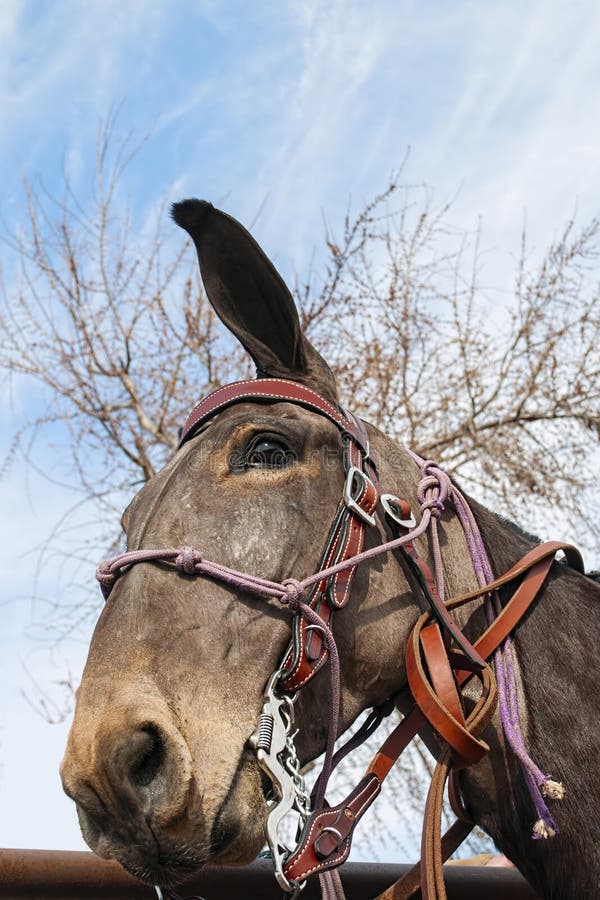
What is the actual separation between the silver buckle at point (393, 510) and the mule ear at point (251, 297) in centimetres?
46

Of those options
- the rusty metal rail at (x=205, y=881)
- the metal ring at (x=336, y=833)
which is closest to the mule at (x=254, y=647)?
the metal ring at (x=336, y=833)

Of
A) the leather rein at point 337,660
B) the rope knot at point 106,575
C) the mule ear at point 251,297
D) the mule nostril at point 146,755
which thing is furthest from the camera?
the mule ear at point 251,297

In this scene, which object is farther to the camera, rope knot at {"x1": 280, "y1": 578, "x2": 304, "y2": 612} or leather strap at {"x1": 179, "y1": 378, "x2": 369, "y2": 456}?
leather strap at {"x1": 179, "y1": 378, "x2": 369, "y2": 456}

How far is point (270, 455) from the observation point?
277cm

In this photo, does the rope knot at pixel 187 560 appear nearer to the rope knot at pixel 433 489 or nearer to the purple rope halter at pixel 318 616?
the purple rope halter at pixel 318 616

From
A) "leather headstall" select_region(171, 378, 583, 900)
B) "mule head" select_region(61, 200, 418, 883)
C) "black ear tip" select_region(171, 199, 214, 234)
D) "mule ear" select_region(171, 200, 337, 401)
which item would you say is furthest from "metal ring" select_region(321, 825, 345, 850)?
"black ear tip" select_region(171, 199, 214, 234)

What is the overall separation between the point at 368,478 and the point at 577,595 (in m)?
0.80

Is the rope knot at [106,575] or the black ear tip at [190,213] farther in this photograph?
the black ear tip at [190,213]

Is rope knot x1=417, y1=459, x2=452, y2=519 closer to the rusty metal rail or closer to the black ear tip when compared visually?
the black ear tip

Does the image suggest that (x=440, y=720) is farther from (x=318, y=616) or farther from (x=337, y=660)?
(x=318, y=616)

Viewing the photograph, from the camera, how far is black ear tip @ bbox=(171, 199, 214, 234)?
126 inches

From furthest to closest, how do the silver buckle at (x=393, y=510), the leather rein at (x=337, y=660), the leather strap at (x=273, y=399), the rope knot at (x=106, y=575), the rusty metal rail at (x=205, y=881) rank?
the leather strap at (x=273, y=399) < the silver buckle at (x=393, y=510) < the rusty metal rail at (x=205, y=881) < the rope knot at (x=106, y=575) < the leather rein at (x=337, y=660)

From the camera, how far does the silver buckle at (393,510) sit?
2.81 metres

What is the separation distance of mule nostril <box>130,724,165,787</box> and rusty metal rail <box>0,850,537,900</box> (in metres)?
0.80
